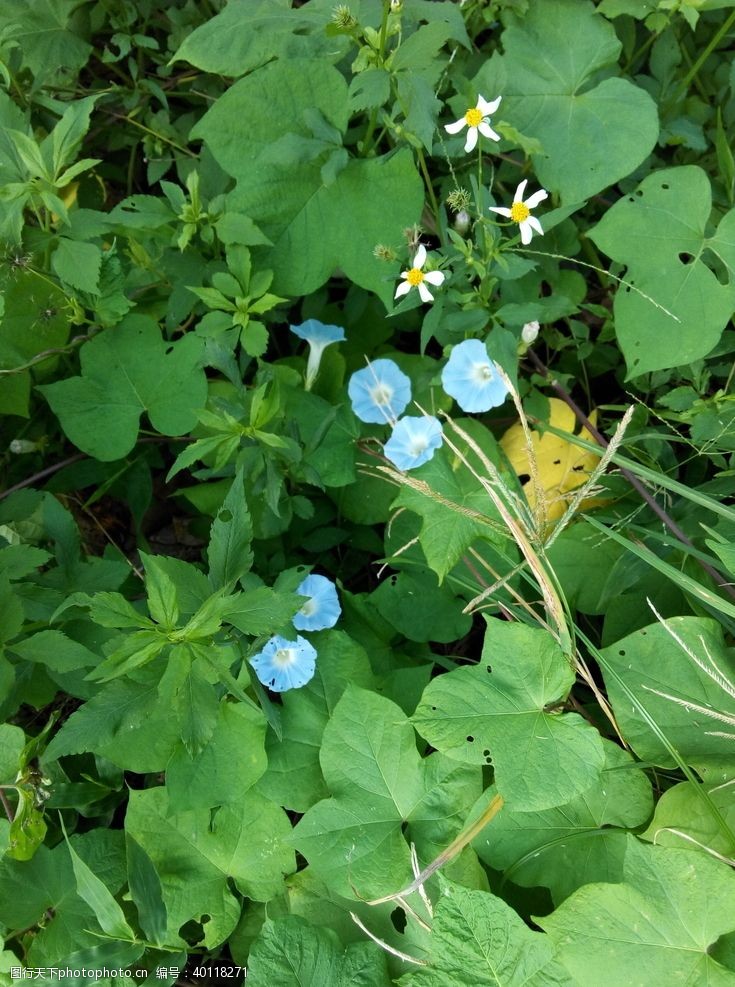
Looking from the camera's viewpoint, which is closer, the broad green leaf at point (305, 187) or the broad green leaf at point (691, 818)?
the broad green leaf at point (691, 818)

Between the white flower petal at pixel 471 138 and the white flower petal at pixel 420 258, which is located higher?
the white flower petal at pixel 471 138

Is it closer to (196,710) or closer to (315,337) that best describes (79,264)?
(315,337)

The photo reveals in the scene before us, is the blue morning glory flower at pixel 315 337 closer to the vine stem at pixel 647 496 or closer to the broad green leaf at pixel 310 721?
the vine stem at pixel 647 496

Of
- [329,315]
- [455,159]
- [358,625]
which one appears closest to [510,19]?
[455,159]

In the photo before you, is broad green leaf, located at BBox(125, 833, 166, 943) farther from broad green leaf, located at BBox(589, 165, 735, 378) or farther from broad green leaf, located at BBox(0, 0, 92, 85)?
broad green leaf, located at BBox(0, 0, 92, 85)

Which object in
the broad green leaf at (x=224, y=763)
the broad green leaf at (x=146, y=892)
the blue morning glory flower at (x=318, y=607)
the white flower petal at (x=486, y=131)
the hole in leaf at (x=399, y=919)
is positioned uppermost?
the white flower petal at (x=486, y=131)

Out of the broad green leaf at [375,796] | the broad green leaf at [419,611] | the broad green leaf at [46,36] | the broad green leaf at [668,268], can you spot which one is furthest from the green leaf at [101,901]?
the broad green leaf at [46,36]

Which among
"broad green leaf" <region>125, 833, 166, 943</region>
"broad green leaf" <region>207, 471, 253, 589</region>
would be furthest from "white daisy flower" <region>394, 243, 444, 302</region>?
"broad green leaf" <region>125, 833, 166, 943</region>
